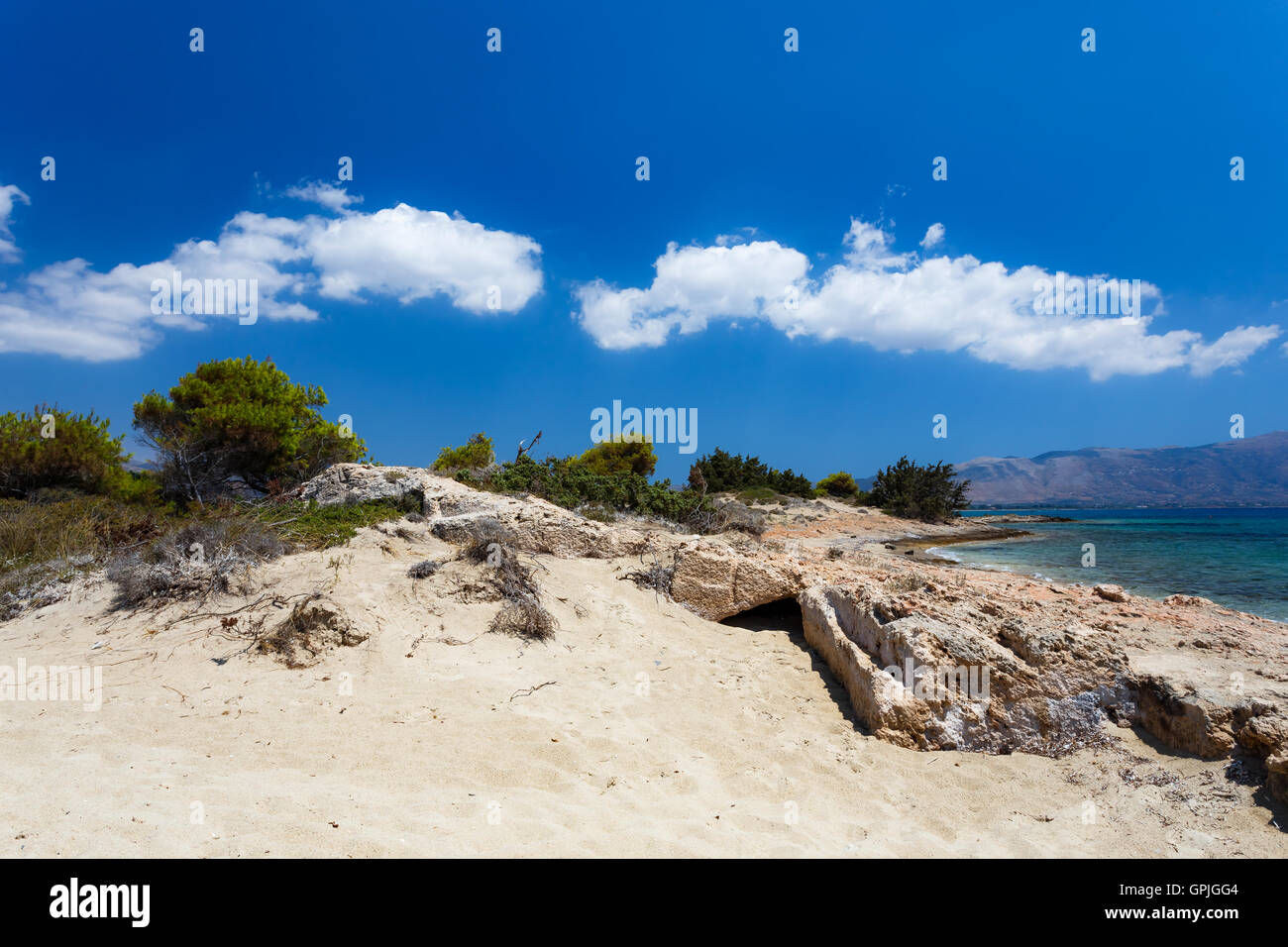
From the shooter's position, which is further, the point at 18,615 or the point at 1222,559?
the point at 1222,559

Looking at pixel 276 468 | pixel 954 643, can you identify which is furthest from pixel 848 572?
pixel 276 468

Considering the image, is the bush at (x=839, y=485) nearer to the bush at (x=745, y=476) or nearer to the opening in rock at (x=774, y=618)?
the bush at (x=745, y=476)

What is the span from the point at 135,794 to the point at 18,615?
17.7ft

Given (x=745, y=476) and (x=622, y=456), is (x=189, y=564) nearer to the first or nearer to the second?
(x=622, y=456)

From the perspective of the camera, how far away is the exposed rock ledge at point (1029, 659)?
386cm

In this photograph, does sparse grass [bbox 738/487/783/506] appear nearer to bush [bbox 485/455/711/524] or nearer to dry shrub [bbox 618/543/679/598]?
bush [bbox 485/455/711/524]

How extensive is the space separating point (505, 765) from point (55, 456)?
15.8m

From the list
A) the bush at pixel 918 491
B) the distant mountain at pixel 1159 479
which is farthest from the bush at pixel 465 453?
the distant mountain at pixel 1159 479

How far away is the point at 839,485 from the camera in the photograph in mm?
42500

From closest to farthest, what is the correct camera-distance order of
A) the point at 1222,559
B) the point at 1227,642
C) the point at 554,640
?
1. the point at 1227,642
2. the point at 554,640
3. the point at 1222,559
